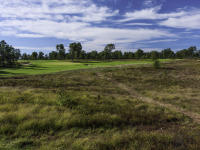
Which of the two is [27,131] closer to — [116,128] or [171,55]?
[116,128]

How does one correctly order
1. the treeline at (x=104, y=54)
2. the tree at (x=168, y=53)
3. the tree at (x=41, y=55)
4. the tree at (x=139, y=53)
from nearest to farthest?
1. the treeline at (x=104, y=54)
2. the tree at (x=139, y=53)
3. the tree at (x=168, y=53)
4. the tree at (x=41, y=55)

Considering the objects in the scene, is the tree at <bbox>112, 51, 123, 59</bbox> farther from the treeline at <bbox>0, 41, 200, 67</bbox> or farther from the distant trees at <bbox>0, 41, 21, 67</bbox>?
the distant trees at <bbox>0, 41, 21, 67</bbox>

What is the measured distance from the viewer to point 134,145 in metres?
4.24

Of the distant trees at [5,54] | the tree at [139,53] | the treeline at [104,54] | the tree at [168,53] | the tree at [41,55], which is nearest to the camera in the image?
the distant trees at [5,54]

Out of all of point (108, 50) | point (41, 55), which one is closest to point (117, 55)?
point (108, 50)

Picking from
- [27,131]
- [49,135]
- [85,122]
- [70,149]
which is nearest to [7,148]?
[27,131]

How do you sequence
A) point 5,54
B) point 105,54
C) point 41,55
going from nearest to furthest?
point 5,54 < point 105,54 < point 41,55

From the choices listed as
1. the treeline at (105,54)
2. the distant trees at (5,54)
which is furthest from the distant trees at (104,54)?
the distant trees at (5,54)

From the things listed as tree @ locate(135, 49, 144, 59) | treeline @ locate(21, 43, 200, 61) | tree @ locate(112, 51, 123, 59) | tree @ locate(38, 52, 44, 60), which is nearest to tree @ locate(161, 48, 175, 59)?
treeline @ locate(21, 43, 200, 61)

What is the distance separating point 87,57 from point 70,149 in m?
136

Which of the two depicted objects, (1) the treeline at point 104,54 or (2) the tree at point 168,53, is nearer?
(1) the treeline at point 104,54

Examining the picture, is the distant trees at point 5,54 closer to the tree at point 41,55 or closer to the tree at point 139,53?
the tree at point 41,55

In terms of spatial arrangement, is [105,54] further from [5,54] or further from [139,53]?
[5,54]

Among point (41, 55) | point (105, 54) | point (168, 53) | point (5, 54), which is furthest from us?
point (41, 55)
